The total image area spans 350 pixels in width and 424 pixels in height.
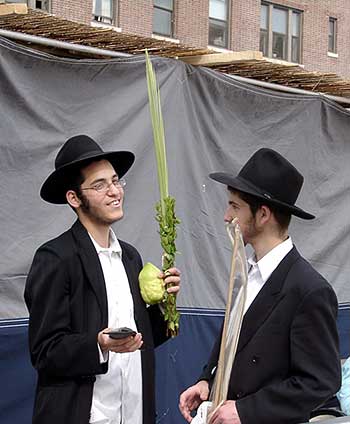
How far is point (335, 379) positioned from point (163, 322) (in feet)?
3.13

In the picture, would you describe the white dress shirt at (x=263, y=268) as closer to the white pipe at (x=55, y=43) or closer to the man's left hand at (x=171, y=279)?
the man's left hand at (x=171, y=279)

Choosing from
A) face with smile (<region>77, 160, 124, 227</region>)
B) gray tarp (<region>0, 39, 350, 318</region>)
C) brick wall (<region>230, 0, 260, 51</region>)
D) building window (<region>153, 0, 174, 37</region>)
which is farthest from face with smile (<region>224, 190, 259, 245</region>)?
brick wall (<region>230, 0, 260, 51</region>)

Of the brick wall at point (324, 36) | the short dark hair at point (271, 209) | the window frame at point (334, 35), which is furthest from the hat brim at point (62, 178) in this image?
the window frame at point (334, 35)

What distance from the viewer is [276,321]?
3020 millimetres

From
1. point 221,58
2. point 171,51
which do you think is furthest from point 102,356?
point 221,58

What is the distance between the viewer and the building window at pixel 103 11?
18094 mm

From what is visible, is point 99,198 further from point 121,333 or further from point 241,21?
point 241,21

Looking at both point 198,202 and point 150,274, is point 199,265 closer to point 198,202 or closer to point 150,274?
point 198,202

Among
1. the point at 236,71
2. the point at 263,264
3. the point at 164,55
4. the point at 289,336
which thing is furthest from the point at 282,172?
the point at 236,71

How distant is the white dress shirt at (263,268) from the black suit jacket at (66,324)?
22.9 inches

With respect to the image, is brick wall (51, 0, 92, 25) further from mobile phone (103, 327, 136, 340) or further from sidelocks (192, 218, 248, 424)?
sidelocks (192, 218, 248, 424)

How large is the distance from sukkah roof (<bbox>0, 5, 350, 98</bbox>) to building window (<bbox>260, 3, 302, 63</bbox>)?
15.6m

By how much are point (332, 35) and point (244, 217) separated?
2130 cm

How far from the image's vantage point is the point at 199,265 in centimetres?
579
